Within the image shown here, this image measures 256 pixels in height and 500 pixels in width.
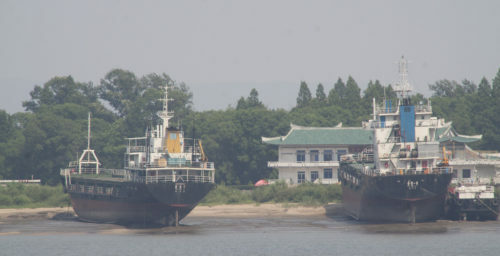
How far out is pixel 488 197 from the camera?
70125 mm

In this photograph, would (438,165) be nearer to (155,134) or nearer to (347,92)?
(155,134)

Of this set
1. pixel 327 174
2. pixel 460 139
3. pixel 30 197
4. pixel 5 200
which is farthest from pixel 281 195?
pixel 5 200

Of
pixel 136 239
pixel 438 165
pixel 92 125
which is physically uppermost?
pixel 92 125

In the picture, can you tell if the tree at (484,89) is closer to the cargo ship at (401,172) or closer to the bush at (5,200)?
the cargo ship at (401,172)

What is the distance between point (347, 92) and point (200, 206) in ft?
184

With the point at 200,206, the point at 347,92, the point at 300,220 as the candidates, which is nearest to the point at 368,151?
the point at 300,220

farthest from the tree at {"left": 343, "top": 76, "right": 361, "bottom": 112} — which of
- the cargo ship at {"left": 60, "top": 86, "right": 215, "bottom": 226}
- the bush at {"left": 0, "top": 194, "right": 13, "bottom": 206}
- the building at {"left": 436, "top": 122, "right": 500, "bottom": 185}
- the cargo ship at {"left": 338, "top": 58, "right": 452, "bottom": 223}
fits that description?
the bush at {"left": 0, "top": 194, "right": 13, "bottom": 206}

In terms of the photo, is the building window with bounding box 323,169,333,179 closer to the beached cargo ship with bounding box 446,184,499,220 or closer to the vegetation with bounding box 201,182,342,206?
the vegetation with bounding box 201,182,342,206

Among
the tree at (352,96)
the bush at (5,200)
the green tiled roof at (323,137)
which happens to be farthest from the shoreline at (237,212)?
the tree at (352,96)

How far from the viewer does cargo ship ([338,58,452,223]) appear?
223 feet

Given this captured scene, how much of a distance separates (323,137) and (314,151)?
210cm

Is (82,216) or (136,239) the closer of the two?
(136,239)

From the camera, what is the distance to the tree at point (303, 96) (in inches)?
5724

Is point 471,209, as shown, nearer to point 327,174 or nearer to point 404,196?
point 404,196
